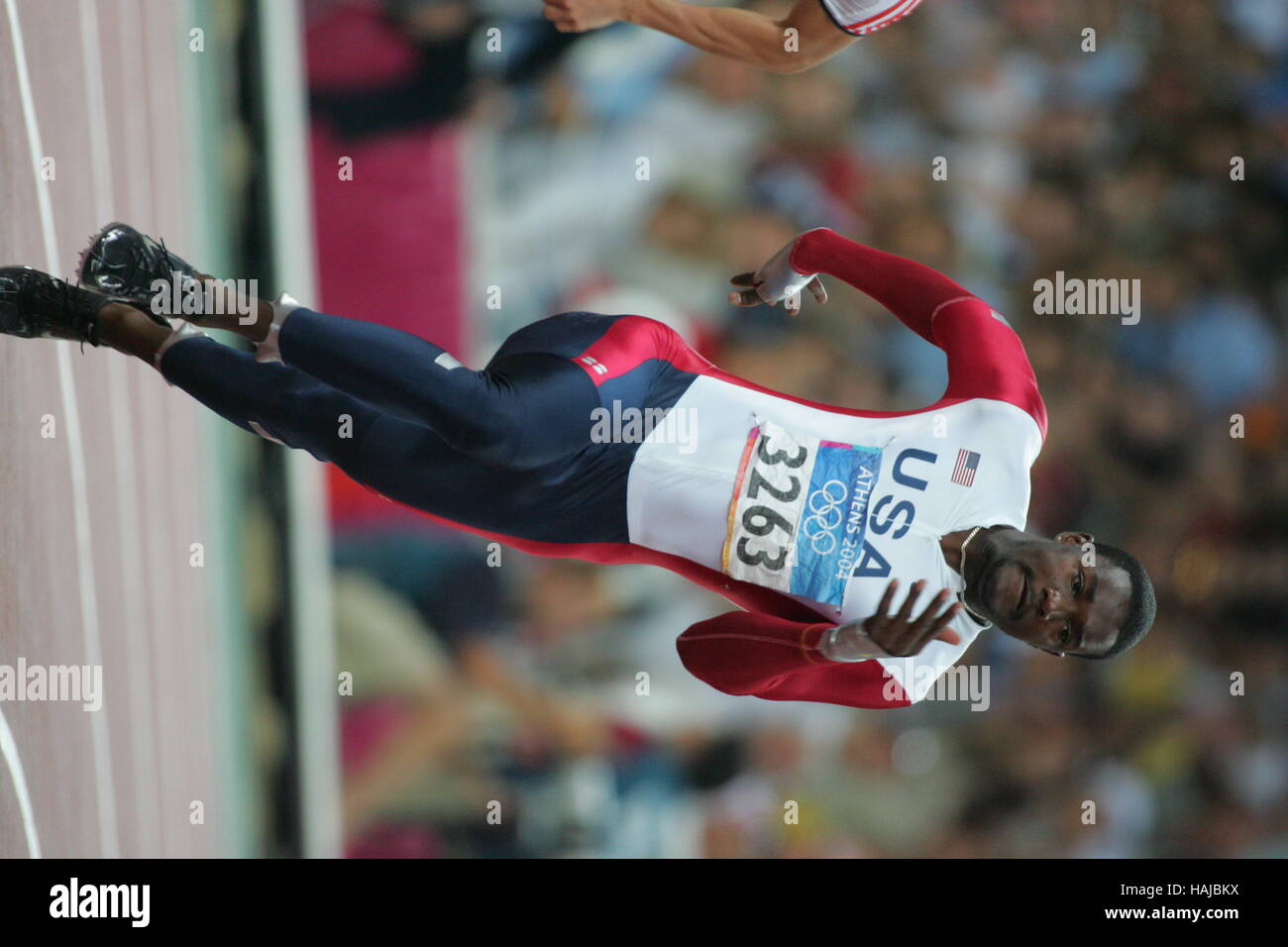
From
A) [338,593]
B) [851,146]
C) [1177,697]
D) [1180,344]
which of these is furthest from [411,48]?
[1177,697]

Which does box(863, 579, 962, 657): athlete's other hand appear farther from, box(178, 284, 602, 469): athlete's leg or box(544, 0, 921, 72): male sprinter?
box(544, 0, 921, 72): male sprinter

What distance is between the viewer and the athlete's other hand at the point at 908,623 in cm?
206

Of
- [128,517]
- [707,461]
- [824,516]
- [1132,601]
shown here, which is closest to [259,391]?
[707,461]

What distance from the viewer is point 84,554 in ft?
10.4

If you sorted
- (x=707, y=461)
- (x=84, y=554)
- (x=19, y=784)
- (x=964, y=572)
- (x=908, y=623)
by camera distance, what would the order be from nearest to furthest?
(x=908, y=623), (x=964, y=572), (x=707, y=461), (x=19, y=784), (x=84, y=554)

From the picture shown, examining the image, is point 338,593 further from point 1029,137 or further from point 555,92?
point 1029,137

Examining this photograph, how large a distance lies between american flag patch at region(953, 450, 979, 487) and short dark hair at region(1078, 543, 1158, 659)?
0.84 feet

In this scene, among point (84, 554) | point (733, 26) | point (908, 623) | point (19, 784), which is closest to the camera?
point (908, 623)

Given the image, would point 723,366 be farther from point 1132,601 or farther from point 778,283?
point 1132,601

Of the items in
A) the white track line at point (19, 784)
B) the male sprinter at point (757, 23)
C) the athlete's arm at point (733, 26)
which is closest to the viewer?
the white track line at point (19, 784)

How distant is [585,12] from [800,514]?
2.32 meters

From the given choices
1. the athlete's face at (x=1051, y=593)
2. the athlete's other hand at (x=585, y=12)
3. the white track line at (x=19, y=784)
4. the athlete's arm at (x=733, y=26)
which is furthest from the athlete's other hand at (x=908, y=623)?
the athlete's other hand at (x=585, y=12)

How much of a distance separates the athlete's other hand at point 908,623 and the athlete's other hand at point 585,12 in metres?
2.57

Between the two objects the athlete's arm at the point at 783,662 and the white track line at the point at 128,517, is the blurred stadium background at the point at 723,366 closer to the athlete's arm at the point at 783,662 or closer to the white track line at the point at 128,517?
the white track line at the point at 128,517
